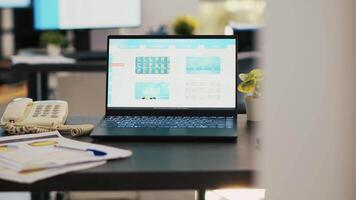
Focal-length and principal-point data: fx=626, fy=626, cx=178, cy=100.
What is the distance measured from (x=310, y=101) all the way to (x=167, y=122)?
843 millimetres

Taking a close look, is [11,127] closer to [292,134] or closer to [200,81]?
[200,81]

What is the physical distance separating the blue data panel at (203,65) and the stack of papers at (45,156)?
16.9 inches

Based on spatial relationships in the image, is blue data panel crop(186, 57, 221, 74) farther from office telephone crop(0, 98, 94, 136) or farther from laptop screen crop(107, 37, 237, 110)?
office telephone crop(0, 98, 94, 136)

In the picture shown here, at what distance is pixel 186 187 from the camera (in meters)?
1.22

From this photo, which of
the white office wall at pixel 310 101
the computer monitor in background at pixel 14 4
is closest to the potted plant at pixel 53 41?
the computer monitor in background at pixel 14 4

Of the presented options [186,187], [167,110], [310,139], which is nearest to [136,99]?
[167,110]

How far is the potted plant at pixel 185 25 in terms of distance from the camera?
3564 millimetres

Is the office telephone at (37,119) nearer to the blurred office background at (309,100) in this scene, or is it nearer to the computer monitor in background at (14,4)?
the blurred office background at (309,100)

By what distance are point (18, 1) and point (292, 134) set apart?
144 inches

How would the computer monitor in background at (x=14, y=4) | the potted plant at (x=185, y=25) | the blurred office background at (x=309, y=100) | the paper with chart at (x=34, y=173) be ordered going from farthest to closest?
the computer monitor in background at (x=14, y=4)
the potted plant at (x=185, y=25)
the paper with chart at (x=34, y=173)
the blurred office background at (x=309, y=100)

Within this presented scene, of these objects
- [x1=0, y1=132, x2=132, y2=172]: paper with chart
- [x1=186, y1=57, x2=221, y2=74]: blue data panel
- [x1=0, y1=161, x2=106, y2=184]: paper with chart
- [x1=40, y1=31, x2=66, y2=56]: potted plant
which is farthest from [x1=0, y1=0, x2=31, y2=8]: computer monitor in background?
[x1=0, y1=161, x2=106, y2=184]: paper with chart

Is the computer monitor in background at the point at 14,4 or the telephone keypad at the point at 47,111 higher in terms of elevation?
the computer monitor in background at the point at 14,4

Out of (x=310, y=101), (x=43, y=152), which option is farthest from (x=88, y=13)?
(x=310, y=101)

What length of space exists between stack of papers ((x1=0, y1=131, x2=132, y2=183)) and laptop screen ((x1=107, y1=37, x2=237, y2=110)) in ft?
1.00
